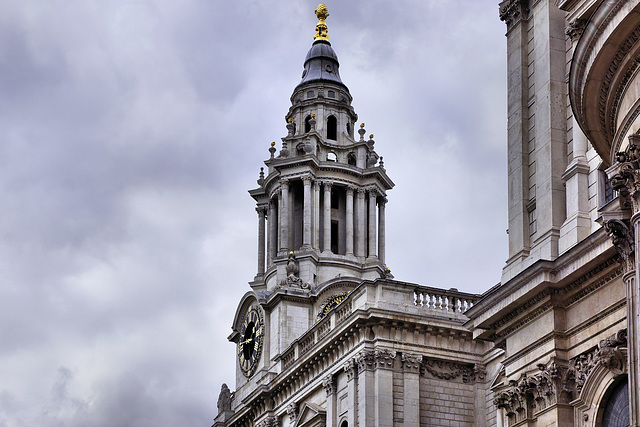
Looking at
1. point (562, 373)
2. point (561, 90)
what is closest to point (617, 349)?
point (562, 373)

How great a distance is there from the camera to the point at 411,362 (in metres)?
50.4

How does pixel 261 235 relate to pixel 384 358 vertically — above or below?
above

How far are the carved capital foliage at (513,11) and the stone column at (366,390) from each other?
17.9 metres

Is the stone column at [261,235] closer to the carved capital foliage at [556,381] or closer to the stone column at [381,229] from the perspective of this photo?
the stone column at [381,229]

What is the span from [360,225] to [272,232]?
507cm

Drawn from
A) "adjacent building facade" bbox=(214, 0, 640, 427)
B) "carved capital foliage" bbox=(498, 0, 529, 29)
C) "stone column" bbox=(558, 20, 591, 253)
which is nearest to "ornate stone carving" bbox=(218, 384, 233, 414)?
"adjacent building facade" bbox=(214, 0, 640, 427)

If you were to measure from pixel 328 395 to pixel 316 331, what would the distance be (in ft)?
13.0

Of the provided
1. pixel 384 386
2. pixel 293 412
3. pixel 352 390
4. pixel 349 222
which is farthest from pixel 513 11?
pixel 349 222

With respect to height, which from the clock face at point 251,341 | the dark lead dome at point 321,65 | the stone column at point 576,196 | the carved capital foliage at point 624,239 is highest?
the dark lead dome at point 321,65

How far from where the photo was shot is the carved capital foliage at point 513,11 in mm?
35219

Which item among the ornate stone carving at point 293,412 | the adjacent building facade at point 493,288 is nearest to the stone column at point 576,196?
the adjacent building facade at point 493,288

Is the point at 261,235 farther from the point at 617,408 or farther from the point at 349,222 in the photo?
the point at 617,408

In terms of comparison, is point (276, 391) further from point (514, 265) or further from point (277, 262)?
point (514, 265)

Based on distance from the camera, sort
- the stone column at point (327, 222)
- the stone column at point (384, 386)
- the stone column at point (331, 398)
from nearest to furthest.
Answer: the stone column at point (384, 386) < the stone column at point (331, 398) < the stone column at point (327, 222)
